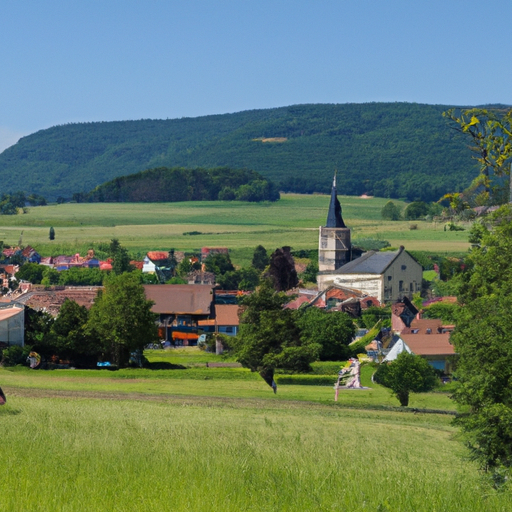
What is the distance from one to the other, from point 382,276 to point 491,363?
238 feet

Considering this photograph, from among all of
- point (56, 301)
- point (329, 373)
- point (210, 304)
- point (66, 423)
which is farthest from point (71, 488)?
point (210, 304)

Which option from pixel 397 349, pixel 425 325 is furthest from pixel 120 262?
pixel 397 349

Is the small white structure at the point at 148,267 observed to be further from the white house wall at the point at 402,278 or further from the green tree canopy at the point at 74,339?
the green tree canopy at the point at 74,339

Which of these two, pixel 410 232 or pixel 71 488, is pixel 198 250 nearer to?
pixel 410 232

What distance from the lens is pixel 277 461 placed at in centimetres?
1209

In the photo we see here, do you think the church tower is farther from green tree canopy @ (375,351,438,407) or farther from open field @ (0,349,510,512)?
open field @ (0,349,510,512)

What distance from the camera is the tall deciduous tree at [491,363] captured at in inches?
697

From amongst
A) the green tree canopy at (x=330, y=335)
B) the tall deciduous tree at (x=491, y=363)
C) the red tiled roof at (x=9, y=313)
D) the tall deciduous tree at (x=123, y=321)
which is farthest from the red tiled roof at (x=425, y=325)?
the tall deciduous tree at (x=491, y=363)

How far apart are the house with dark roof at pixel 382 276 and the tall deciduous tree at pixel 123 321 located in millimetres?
43509

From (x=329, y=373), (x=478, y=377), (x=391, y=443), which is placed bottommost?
(x=329, y=373)

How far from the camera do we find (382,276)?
9106 centimetres

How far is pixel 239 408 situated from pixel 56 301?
43.3 m

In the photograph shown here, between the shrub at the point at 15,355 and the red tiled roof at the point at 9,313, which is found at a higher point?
the red tiled roof at the point at 9,313

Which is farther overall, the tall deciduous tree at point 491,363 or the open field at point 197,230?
the open field at point 197,230
